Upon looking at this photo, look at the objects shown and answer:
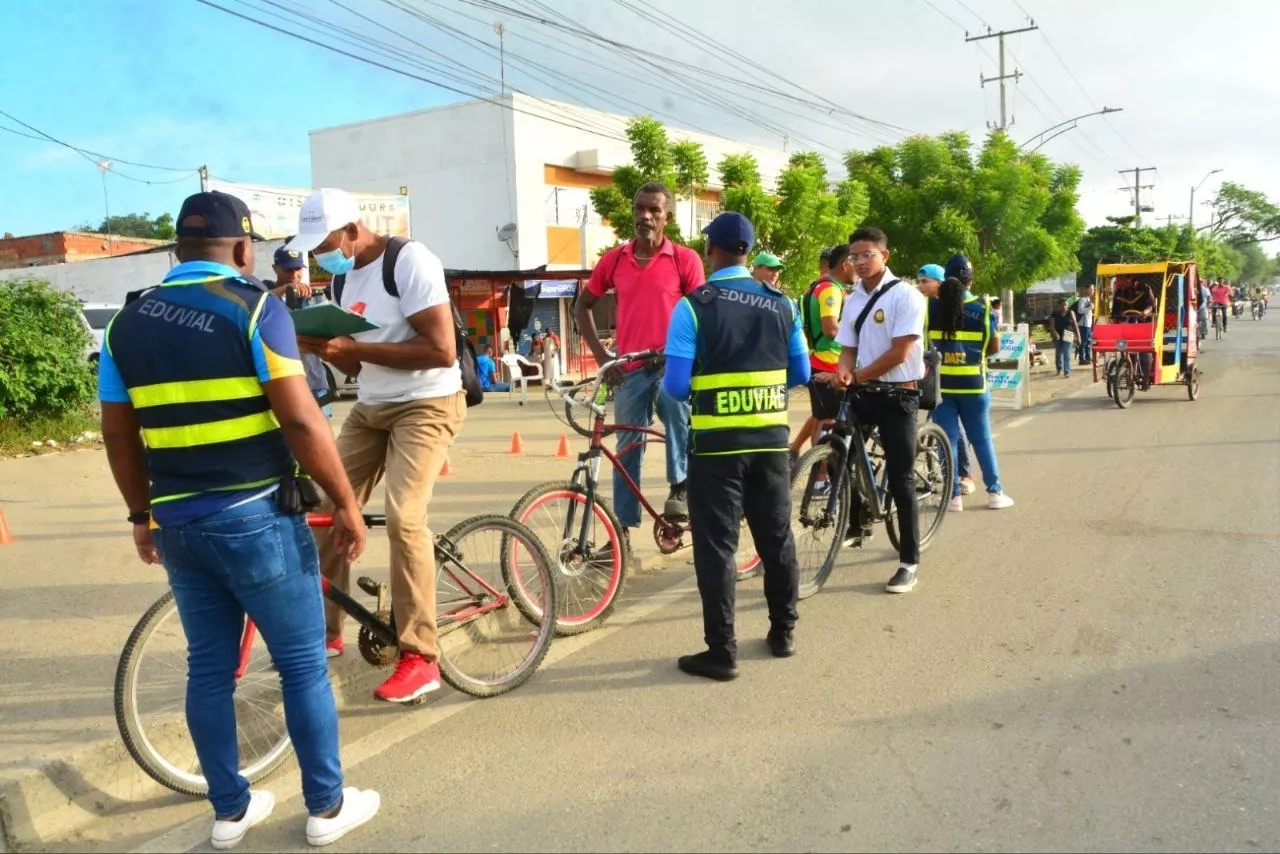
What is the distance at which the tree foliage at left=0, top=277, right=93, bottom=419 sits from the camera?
1112 centimetres

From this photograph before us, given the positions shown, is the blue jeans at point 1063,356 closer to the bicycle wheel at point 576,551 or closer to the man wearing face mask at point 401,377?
the bicycle wheel at point 576,551

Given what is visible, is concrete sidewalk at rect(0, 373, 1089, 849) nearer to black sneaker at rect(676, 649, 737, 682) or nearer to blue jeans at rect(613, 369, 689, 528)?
blue jeans at rect(613, 369, 689, 528)

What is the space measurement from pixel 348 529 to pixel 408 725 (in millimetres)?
1322

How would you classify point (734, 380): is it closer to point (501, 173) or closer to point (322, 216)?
point (322, 216)

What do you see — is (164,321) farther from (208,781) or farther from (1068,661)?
(1068,661)

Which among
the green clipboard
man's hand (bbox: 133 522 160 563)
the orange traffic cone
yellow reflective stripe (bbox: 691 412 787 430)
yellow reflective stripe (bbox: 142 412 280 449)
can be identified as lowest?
the orange traffic cone

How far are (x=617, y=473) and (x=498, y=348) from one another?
808 inches

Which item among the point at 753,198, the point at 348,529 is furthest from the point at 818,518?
the point at 753,198

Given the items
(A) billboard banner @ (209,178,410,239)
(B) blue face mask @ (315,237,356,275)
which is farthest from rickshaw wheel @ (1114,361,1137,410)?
(A) billboard banner @ (209,178,410,239)

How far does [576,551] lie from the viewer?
5.06 meters

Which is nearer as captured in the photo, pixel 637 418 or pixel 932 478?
pixel 637 418

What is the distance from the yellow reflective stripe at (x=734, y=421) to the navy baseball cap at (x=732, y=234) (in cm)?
72

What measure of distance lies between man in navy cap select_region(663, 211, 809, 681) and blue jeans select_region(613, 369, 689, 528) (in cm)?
106

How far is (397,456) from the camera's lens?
4.11 meters
